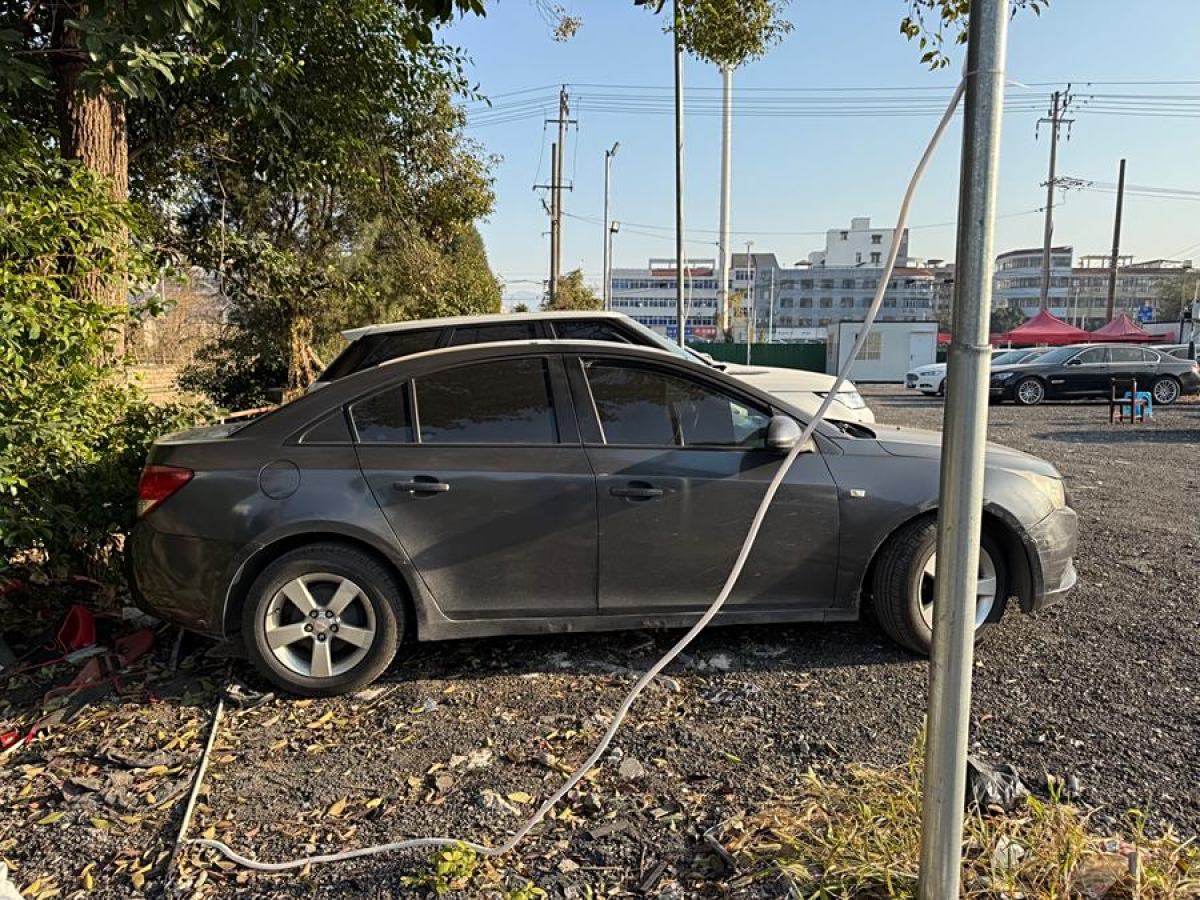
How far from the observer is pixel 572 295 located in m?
39.6

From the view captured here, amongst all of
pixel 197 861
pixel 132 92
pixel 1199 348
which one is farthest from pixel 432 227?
pixel 1199 348

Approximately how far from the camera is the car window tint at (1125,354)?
2012 cm

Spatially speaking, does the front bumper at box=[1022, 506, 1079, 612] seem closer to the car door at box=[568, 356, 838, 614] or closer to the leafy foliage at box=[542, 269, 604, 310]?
the car door at box=[568, 356, 838, 614]

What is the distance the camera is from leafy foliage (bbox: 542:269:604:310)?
3758cm

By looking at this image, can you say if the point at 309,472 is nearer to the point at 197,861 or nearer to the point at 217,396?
the point at 197,861

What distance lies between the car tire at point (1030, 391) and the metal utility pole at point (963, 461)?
68.1 feet

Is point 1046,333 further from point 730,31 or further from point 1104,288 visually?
point 1104,288

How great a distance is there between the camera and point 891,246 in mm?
2166

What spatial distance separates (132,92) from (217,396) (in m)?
11.2

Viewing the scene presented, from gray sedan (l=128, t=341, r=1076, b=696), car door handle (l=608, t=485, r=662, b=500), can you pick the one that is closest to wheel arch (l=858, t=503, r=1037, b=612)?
gray sedan (l=128, t=341, r=1076, b=696)

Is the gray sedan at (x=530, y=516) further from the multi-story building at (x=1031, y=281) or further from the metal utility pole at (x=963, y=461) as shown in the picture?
the multi-story building at (x=1031, y=281)

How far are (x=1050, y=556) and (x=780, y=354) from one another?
3631 centimetres

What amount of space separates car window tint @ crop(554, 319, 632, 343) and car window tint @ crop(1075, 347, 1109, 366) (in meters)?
17.4

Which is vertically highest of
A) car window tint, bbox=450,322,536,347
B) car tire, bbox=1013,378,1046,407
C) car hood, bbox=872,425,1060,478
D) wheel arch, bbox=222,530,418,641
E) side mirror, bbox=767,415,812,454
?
car window tint, bbox=450,322,536,347
